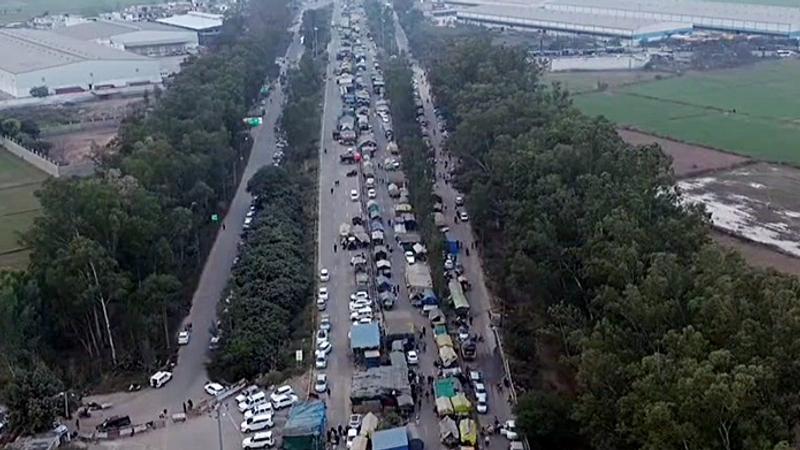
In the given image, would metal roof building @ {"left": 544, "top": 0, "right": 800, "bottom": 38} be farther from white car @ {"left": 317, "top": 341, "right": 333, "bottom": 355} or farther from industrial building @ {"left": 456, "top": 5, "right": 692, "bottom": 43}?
white car @ {"left": 317, "top": 341, "right": 333, "bottom": 355}

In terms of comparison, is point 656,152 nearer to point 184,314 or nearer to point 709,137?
point 184,314

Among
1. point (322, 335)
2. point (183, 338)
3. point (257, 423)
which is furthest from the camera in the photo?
point (183, 338)

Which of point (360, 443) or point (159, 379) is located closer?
point (360, 443)

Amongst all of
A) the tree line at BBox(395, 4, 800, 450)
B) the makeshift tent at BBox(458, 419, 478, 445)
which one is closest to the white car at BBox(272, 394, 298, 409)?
the makeshift tent at BBox(458, 419, 478, 445)

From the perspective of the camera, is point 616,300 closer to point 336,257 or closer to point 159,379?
point 159,379

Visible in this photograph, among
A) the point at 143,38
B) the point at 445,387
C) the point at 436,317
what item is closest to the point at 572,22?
the point at 143,38

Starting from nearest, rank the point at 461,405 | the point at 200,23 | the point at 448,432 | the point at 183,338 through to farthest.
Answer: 1. the point at 448,432
2. the point at 461,405
3. the point at 183,338
4. the point at 200,23
